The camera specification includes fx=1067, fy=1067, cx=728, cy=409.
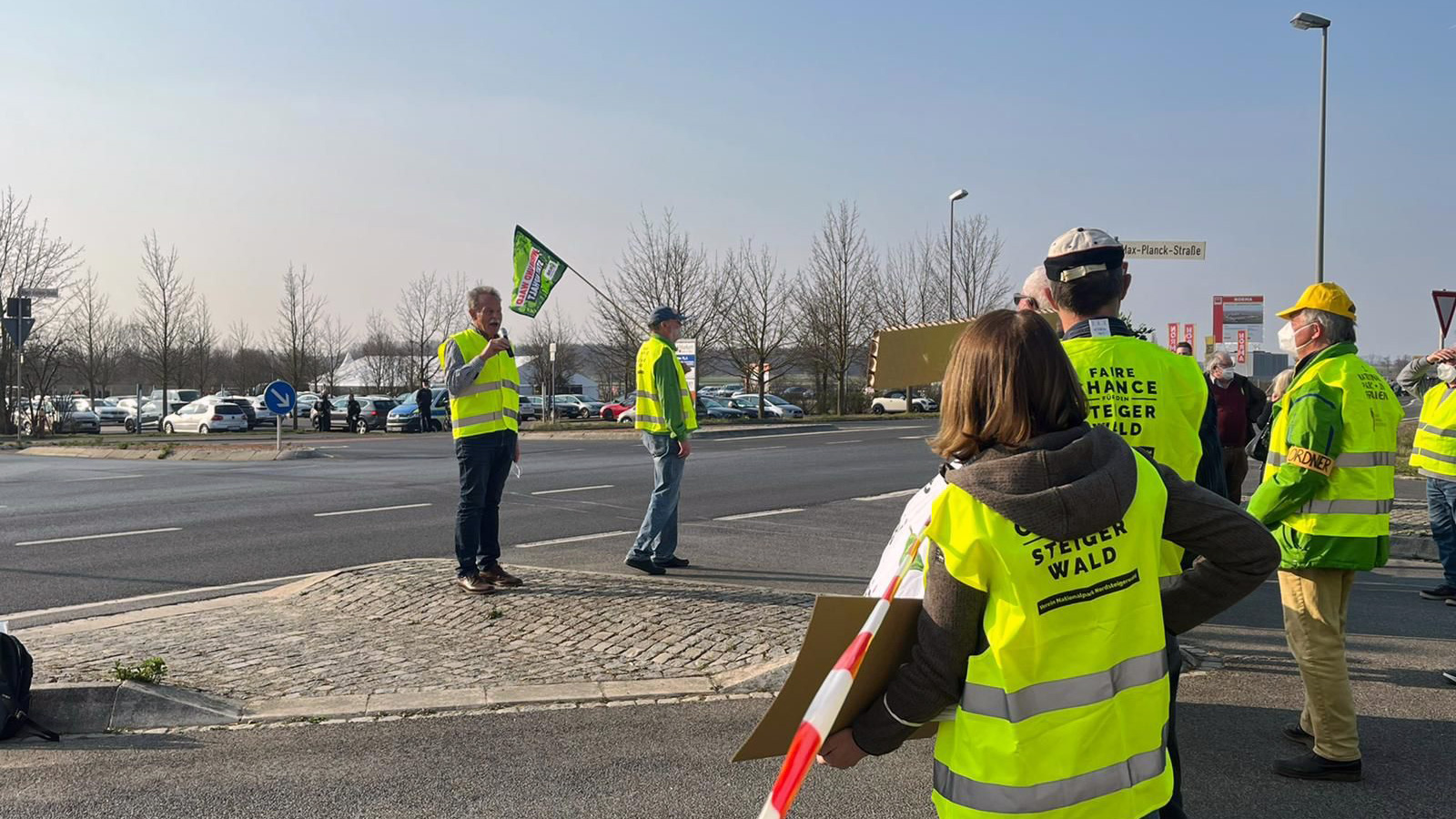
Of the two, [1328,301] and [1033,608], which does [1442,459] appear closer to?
[1328,301]

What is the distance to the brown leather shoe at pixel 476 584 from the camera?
7.13 meters

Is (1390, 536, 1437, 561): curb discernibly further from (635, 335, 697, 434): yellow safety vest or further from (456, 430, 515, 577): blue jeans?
(456, 430, 515, 577): blue jeans

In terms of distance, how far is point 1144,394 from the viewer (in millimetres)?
3488

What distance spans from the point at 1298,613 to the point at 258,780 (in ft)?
13.5

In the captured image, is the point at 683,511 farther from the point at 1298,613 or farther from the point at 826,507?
the point at 1298,613

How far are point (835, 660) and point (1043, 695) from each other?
394 mm

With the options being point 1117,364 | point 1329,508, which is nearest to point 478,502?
point 1117,364

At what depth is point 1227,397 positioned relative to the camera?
30.0ft

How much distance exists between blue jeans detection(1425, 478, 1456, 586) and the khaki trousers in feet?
14.4

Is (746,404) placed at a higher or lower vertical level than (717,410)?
higher

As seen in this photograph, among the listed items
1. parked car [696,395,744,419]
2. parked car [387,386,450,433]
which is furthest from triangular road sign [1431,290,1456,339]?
parked car [696,395,744,419]

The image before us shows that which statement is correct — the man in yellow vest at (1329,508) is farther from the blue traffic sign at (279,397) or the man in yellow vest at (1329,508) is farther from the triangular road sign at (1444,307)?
the blue traffic sign at (279,397)

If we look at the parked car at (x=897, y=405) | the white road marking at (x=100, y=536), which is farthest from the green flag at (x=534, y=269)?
the parked car at (x=897, y=405)

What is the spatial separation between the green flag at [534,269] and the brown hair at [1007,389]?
78.3 ft
